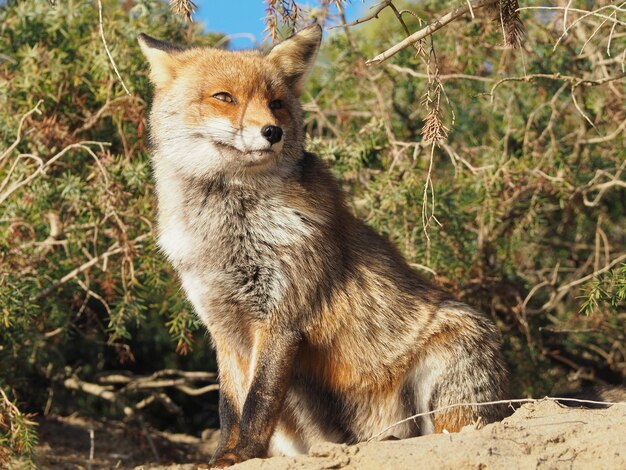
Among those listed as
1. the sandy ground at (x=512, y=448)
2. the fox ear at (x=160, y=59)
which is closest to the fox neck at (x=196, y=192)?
the fox ear at (x=160, y=59)

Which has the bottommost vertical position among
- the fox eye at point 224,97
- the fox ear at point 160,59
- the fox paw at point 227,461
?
the fox paw at point 227,461

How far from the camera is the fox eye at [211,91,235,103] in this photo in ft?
18.1

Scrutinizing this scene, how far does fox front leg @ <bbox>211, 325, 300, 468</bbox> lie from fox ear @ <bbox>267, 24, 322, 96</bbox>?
1861 millimetres

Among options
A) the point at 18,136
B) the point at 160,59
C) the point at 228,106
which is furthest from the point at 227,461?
the point at 18,136

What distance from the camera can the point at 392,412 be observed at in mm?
5902

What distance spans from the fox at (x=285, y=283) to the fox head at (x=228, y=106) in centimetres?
1

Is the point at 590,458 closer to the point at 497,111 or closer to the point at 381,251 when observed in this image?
the point at 381,251

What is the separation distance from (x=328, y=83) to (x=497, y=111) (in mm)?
1929

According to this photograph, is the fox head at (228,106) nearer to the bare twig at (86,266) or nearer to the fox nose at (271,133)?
the fox nose at (271,133)

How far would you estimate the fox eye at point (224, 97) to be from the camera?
5531 millimetres

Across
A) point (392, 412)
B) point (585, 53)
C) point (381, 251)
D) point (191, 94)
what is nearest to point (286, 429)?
point (392, 412)

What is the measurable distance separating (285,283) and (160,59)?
1.89 meters

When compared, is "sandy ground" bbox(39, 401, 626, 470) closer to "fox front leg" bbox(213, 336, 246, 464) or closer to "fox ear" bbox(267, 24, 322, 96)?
"fox front leg" bbox(213, 336, 246, 464)

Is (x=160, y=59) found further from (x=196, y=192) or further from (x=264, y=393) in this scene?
(x=264, y=393)
